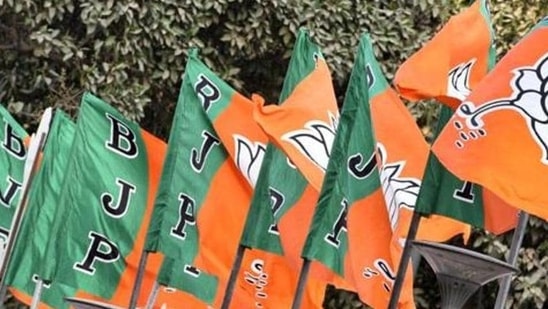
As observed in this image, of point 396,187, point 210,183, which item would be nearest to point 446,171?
point 396,187

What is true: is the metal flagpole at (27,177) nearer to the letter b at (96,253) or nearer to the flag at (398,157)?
the letter b at (96,253)

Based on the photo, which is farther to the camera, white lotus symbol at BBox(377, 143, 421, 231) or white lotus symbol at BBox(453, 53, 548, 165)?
white lotus symbol at BBox(377, 143, 421, 231)

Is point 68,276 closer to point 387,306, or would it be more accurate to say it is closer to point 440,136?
point 387,306

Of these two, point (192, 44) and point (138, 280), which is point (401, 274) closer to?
point (138, 280)

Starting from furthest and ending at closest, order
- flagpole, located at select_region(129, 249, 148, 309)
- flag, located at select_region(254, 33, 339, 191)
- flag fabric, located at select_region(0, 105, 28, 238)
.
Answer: flag fabric, located at select_region(0, 105, 28, 238)
flagpole, located at select_region(129, 249, 148, 309)
flag, located at select_region(254, 33, 339, 191)

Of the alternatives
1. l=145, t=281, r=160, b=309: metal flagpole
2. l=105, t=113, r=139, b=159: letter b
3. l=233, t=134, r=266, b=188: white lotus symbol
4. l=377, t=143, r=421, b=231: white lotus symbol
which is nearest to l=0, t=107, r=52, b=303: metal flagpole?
l=105, t=113, r=139, b=159: letter b

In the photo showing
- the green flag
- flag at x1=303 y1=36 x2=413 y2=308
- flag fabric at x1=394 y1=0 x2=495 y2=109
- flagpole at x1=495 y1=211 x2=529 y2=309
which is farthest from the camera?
the green flag

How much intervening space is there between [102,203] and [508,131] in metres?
3.44

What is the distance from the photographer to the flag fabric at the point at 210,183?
28.6ft

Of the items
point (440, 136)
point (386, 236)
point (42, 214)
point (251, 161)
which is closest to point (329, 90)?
point (251, 161)

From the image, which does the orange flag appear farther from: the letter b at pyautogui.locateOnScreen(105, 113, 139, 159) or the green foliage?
the green foliage

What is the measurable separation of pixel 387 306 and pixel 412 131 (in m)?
1.03

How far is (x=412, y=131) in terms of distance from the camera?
7.84m

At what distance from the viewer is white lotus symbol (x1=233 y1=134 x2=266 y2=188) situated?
869 centimetres
